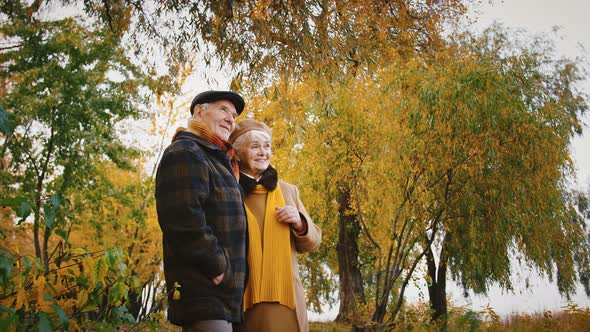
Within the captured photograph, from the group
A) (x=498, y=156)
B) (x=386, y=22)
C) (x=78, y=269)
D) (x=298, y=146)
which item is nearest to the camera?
(x=78, y=269)

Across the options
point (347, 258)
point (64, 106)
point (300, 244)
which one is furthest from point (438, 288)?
point (300, 244)

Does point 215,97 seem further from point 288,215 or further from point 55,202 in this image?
point 55,202

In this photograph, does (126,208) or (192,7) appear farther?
(126,208)

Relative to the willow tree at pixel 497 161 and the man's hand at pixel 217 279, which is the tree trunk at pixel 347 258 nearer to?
the willow tree at pixel 497 161

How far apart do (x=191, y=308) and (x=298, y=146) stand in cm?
1015

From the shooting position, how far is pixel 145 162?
1562 centimetres

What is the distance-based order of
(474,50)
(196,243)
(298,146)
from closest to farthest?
1. (196,243)
2. (474,50)
3. (298,146)

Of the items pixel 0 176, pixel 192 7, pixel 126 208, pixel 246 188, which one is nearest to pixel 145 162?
pixel 126 208

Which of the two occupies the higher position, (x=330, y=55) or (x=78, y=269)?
(x=330, y=55)

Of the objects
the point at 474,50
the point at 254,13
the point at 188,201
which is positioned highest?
the point at 474,50

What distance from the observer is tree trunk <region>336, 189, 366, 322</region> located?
13727mm

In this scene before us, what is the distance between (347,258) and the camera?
13.9 m

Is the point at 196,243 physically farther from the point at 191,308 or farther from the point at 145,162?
the point at 145,162

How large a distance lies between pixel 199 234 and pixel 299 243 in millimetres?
806
